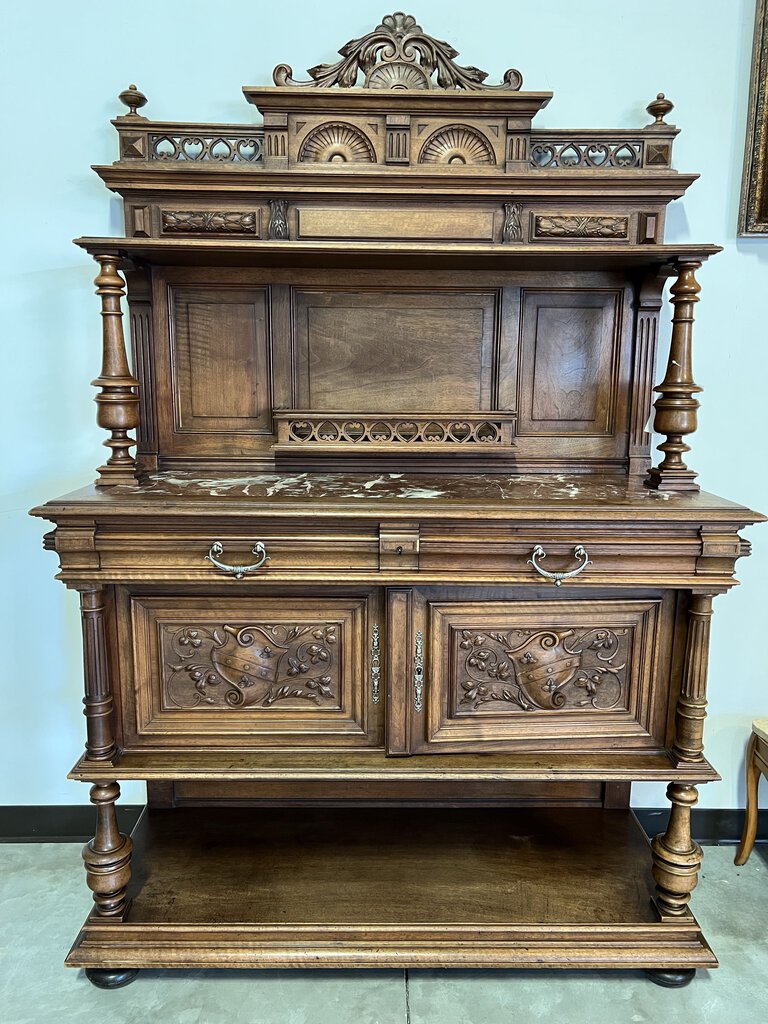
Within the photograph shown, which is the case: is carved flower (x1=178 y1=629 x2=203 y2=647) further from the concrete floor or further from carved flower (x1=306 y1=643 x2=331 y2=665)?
the concrete floor

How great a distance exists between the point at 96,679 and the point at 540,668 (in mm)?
1082

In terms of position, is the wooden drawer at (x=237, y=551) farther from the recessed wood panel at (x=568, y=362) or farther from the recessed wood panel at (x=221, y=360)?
the recessed wood panel at (x=568, y=362)

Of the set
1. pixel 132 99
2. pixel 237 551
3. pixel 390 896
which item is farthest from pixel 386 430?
pixel 390 896

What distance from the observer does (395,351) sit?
205cm

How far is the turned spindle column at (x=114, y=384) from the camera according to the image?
5.63 ft

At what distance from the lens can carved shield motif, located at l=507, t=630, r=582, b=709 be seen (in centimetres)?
170

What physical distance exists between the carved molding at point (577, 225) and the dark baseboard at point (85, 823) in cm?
184

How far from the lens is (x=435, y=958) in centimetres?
169

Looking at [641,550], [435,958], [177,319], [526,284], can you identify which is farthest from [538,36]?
[435,958]

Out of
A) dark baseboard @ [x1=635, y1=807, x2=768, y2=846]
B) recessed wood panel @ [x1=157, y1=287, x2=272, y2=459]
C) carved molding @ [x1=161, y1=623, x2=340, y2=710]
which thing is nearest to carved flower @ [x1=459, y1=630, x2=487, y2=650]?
carved molding @ [x1=161, y1=623, x2=340, y2=710]

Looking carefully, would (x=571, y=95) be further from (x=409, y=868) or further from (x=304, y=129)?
(x=409, y=868)

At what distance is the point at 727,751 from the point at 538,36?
7.50 feet

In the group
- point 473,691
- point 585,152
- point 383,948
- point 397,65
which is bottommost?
point 383,948

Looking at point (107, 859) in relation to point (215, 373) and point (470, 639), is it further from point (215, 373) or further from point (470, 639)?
point (215, 373)
